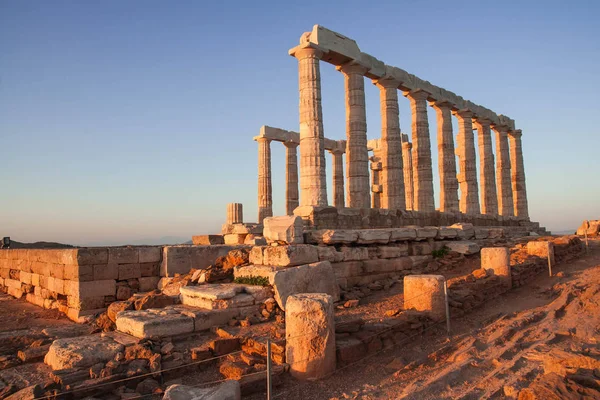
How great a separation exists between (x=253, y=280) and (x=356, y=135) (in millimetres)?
11484

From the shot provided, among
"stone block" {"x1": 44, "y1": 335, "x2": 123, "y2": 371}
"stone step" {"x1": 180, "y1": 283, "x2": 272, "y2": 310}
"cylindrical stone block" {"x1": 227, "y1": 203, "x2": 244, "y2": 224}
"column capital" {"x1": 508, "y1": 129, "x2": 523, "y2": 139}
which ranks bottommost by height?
"stone block" {"x1": 44, "y1": 335, "x2": 123, "y2": 371}

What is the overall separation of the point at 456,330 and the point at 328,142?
22493mm

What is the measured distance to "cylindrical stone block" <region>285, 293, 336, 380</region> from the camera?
20.0 ft

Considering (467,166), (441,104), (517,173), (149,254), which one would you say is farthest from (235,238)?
(517,173)

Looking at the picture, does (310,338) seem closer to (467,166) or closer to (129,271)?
(129,271)

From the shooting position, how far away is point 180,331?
7.16 m

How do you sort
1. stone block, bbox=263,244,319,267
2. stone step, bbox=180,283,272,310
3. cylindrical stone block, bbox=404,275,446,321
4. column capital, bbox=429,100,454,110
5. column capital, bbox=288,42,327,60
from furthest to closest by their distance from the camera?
column capital, bbox=429,100,454,110
column capital, bbox=288,42,327,60
stone block, bbox=263,244,319,267
cylindrical stone block, bbox=404,275,446,321
stone step, bbox=180,283,272,310

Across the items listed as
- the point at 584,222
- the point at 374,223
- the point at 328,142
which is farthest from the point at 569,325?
the point at 328,142

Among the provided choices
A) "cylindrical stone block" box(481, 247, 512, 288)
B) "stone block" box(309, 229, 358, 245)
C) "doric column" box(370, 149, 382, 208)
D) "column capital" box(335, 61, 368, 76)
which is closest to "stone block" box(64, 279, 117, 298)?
"stone block" box(309, 229, 358, 245)

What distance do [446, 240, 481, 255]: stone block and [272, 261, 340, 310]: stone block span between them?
6.33 metres

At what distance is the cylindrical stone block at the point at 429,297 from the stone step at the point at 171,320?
3231mm

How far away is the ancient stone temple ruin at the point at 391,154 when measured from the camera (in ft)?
56.5

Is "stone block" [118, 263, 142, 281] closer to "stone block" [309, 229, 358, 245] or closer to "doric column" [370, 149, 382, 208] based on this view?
"stone block" [309, 229, 358, 245]

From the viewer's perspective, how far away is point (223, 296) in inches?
320
